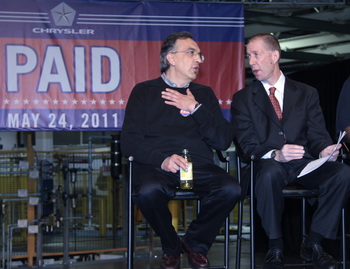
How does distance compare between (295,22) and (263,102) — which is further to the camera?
Result: (295,22)

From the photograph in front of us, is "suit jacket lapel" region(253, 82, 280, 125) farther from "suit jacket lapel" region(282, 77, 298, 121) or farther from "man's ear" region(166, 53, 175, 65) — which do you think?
"man's ear" region(166, 53, 175, 65)

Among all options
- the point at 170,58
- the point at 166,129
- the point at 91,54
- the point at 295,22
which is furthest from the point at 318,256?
the point at 295,22

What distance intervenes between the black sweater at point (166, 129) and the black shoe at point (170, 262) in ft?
1.69

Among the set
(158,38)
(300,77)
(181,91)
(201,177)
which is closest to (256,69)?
(181,91)

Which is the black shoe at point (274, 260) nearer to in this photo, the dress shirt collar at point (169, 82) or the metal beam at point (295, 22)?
the dress shirt collar at point (169, 82)

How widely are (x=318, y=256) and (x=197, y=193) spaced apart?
2.37ft

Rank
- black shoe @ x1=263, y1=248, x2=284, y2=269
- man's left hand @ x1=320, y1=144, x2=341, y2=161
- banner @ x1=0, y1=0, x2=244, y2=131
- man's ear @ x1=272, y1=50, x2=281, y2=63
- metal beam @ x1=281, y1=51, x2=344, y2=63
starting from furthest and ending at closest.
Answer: metal beam @ x1=281, y1=51, x2=344, y2=63 → banner @ x1=0, y1=0, x2=244, y2=131 → man's ear @ x1=272, y1=50, x2=281, y2=63 → man's left hand @ x1=320, y1=144, x2=341, y2=161 → black shoe @ x1=263, y1=248, x2=284, y2=269

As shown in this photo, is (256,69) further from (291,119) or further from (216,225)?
(216,225)

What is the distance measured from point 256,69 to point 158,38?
1530mm

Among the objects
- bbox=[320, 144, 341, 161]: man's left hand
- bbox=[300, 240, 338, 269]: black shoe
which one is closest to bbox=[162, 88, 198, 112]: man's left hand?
bbox=[320, 144, 341, 161]: man's left hand

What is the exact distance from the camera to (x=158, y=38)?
527 centimetres

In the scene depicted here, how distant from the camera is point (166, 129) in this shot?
12.3 ft

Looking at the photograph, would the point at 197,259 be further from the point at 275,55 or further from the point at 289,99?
the point at 275,55

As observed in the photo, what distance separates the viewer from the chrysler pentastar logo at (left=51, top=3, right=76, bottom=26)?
5117mm
